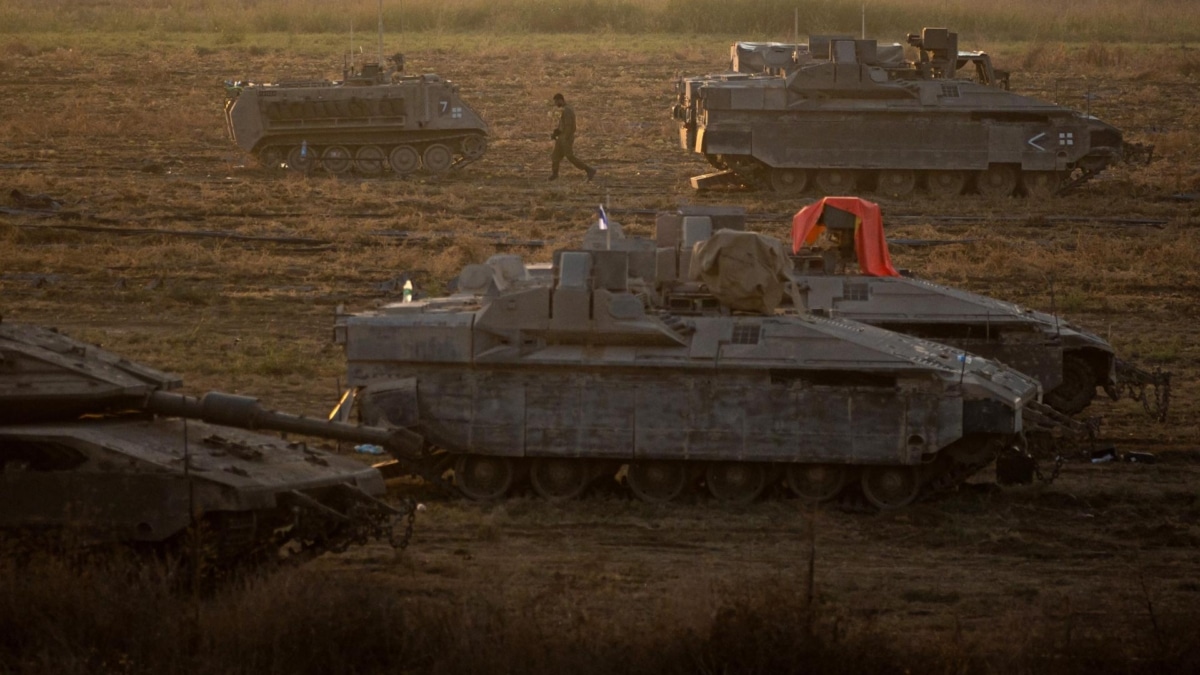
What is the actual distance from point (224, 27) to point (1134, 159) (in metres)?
33.3

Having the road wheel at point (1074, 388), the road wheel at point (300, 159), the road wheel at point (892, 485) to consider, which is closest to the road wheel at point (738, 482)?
the road wheel at point (892, 485)

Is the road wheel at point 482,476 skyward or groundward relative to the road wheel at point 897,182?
groundward

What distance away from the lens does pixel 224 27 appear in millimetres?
55875

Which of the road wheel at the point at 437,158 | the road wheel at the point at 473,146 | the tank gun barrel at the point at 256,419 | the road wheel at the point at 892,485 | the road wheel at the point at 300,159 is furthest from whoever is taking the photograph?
the road wheel at the point at 473,146

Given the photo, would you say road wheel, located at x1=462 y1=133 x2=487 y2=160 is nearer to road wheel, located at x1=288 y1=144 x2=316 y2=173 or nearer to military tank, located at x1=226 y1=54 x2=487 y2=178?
military tank, located at x1=226 y1=54 x2=487 y2=178

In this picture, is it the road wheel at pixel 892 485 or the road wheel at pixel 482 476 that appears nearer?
the road wheel at pixel 892 485

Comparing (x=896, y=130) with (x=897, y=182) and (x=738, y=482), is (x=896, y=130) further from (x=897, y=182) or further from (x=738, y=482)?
(x=738, y=482)

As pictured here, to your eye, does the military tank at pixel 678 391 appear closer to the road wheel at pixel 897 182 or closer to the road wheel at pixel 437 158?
the road wheel at pixel 897 182

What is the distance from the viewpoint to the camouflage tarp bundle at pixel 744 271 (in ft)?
42.7

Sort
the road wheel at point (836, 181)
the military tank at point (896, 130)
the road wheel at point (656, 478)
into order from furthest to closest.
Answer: the road wheel at point (836, 181) → the military tank at point (896, 130) → the road wheel at point (656, 478)

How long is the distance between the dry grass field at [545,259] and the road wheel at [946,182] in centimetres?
101

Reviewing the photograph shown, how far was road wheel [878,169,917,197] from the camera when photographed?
98.0 ft

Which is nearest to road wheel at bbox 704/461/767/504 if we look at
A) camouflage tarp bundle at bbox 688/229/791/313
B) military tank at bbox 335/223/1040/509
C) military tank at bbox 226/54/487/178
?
military tank at bbox 335/223/1040/509

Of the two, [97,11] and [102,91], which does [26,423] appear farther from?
[97,11]
